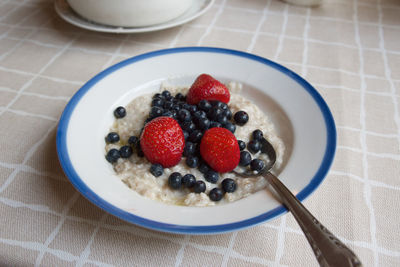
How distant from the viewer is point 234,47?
1.67 m

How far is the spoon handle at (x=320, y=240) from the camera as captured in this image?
637 mm

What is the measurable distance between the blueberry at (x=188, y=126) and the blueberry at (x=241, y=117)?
15cm

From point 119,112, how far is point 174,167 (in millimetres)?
313

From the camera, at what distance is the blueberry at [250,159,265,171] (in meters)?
0.97

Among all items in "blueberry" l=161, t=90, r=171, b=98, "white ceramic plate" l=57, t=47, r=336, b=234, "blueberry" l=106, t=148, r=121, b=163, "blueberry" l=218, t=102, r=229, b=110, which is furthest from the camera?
"blueberry" l=161, t=90, r=171, b=98

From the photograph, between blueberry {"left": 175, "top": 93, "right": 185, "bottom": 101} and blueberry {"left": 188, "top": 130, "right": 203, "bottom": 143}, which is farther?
blueberry {"left": 175, "top": 93, "right": 185, "bottom": 101}

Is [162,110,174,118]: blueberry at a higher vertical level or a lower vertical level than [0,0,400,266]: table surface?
higher

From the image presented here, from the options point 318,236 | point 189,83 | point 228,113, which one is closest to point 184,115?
point 228,113

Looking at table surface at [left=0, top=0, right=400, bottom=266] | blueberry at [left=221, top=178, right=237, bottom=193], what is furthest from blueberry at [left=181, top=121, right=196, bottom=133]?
table surface at [left=0, top=0, right=400, bottom=266]

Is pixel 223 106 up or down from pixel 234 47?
up

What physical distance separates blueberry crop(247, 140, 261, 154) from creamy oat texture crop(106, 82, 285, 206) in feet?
0.13

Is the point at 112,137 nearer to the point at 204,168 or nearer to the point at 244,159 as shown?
the point at 204,168

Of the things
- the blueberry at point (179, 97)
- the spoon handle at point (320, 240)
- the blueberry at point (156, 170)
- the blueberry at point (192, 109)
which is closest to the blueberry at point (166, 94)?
the blueberry at point (179, 97)

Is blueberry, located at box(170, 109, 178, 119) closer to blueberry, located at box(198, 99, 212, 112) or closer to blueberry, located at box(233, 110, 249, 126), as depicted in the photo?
blueberry, located at box(198, 99, 212, 112)
